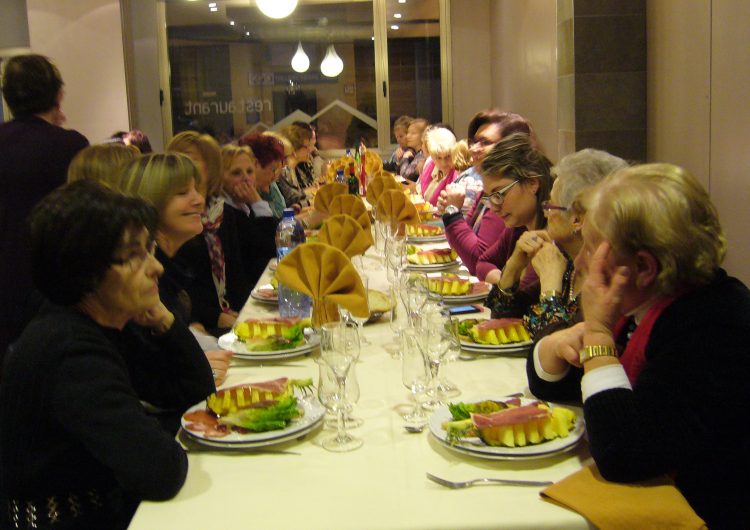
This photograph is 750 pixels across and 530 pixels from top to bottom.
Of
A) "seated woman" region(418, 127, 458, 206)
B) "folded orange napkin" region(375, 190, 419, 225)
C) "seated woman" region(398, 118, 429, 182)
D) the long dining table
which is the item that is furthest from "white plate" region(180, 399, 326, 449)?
"seated woman" region(398, 118, 429, 182)

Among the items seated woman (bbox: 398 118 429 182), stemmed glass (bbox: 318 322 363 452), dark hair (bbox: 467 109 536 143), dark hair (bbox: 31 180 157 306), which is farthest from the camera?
seated woman (bbox: 398 118 429 182)

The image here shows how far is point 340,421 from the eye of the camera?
1708 mm

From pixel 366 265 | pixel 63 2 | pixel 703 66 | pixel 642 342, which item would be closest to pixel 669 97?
pixel 703 66

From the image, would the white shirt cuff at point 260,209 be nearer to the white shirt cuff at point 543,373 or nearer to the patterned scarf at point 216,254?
the patterned scarf at point 216,254

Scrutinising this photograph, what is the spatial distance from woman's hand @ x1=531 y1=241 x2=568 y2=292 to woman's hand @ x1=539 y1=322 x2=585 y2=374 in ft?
1.67

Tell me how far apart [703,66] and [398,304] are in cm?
180

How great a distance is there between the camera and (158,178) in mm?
2717

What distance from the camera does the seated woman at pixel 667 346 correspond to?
141 centimetres

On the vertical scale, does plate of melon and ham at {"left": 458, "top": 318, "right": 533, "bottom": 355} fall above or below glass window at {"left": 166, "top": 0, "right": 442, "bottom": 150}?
below

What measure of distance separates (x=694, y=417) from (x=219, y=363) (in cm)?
124

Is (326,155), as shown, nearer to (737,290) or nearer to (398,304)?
(398,304)

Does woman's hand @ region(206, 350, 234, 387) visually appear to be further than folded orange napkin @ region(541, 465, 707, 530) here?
Yes

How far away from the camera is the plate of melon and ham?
2246 millimetres

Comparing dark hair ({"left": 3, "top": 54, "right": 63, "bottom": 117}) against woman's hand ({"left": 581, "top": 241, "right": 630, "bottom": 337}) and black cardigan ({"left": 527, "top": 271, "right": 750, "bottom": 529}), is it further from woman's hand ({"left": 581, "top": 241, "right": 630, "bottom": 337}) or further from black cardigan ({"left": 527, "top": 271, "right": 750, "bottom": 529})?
black cardigan ({"left": 527, "top": 271, "right": 750, "bottom": 529})
